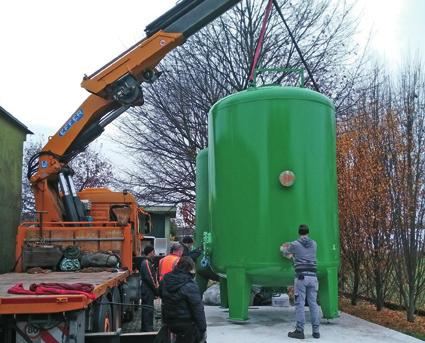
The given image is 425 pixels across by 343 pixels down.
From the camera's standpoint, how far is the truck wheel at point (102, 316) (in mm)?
6553

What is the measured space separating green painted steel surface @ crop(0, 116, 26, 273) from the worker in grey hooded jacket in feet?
19.9

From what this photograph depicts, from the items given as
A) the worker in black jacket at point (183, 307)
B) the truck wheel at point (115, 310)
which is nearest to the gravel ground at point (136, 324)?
the truck wheel at point (115, 310)

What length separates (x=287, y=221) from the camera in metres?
8.45

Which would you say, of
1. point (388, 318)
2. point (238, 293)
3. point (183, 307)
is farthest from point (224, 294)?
point (183, 307)

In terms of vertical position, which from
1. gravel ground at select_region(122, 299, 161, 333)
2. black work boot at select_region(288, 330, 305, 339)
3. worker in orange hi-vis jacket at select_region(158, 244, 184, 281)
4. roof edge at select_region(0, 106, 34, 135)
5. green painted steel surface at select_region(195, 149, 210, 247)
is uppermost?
roof edge at select_region(0, 106, 34, 135)

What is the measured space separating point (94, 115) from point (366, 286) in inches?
304

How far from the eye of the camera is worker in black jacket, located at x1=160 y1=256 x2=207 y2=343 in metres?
5.34

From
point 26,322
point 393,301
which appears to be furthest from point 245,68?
point 26,322

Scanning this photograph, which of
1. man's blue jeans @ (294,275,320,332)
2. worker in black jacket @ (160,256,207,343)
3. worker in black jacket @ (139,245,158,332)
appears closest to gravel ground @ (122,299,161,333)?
worker in black jacket @ (139,245,158,332)

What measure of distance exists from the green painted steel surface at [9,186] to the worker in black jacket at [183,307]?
6411mm

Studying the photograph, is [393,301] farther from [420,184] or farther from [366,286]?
[420,184]

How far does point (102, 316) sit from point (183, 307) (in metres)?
1.82

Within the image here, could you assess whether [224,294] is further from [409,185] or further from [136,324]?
[409,185]

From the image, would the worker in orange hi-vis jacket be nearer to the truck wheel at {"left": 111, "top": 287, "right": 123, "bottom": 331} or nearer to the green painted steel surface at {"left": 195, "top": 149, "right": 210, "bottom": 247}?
the truck wheel at {"left": 111, "top": 287, "right": 123, "bottom": 331}
